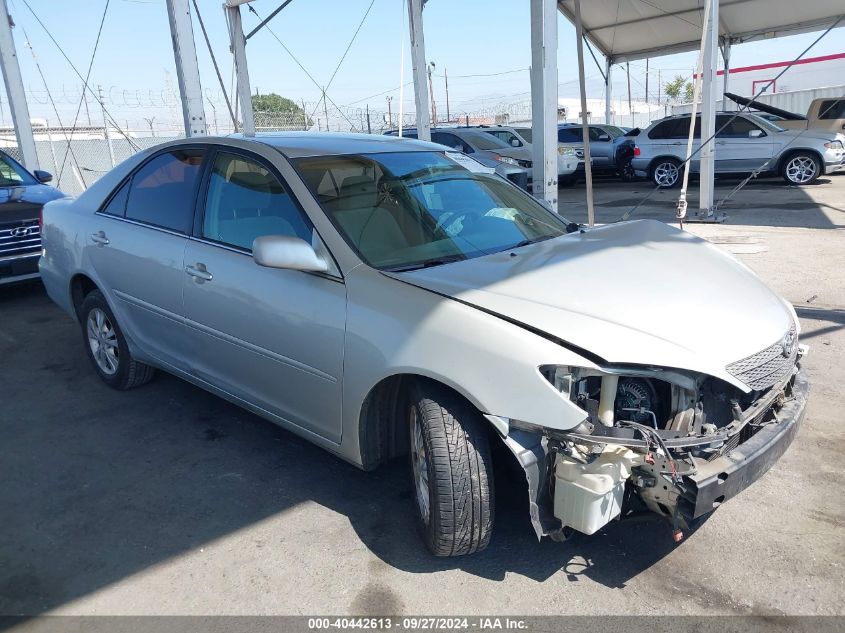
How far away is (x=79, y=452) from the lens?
400cm

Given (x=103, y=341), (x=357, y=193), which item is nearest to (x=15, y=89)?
(x=103, y=341)

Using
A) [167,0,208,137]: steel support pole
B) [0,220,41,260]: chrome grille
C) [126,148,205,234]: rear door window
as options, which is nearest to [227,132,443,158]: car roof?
[126,148,205,234]: rear door window

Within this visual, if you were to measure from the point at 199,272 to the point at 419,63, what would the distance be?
7610mm

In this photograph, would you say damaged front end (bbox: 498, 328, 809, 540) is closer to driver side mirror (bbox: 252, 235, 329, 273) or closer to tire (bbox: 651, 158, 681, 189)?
driver side mirror (bbox: 252, 235, 329, 273)

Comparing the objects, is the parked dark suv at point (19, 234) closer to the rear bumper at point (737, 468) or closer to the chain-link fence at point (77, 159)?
the rear bumper at point (737, 468)

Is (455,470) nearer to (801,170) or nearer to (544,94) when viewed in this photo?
(544,94)

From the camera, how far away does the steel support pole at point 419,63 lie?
33.4 ft

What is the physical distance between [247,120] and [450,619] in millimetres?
9162

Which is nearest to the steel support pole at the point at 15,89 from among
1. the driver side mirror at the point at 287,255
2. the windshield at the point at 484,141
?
the windshield at the point at 484,141

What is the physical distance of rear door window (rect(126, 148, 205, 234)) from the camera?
4.01 meters

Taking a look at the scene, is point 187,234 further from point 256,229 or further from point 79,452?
point 79,452

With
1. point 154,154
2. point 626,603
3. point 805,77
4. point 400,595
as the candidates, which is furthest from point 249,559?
point 805,77

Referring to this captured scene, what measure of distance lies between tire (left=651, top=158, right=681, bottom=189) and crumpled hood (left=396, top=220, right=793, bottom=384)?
14.0m

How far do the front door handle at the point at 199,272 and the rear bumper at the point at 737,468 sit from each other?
2.50 metres
